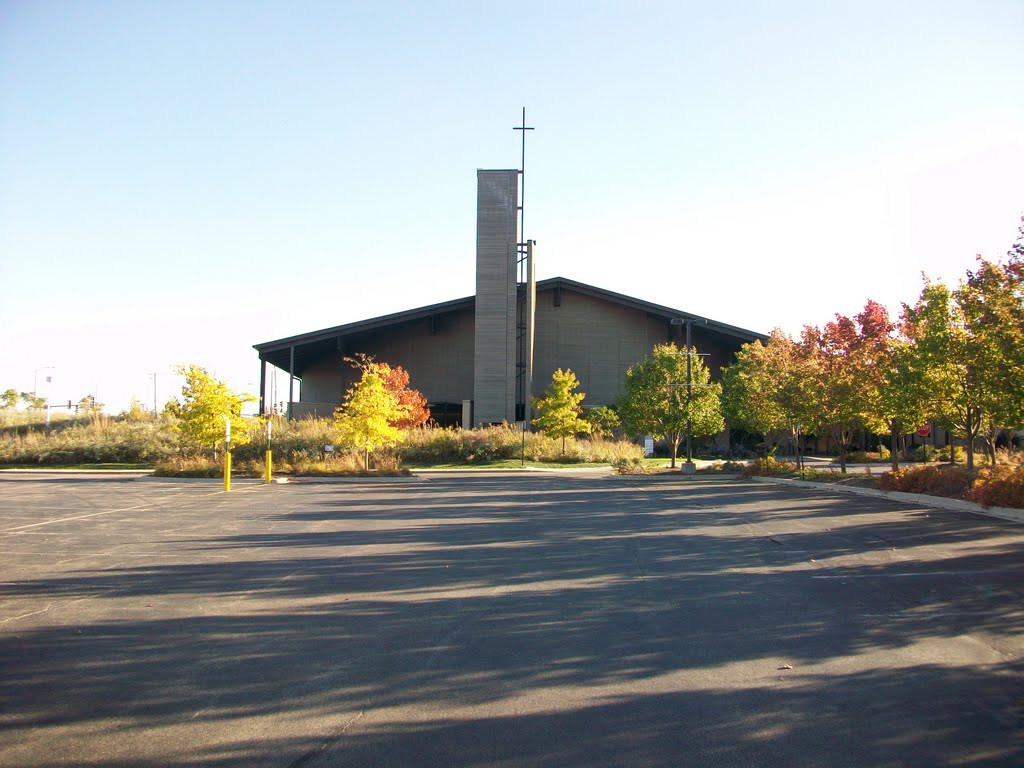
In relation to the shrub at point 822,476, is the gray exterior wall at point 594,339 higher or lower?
higher

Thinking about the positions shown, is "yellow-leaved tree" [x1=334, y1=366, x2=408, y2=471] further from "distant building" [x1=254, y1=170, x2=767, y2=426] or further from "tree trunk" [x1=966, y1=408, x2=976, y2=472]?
"distant building" [x1=254, y1=170, x2=767, y2=426]

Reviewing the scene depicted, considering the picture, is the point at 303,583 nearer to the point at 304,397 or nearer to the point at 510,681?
the point at 510,681

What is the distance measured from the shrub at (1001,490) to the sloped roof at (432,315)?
37.5 metres

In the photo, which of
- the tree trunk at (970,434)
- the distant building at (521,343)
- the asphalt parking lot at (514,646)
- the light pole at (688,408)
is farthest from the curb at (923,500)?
the distant building at (521,343)

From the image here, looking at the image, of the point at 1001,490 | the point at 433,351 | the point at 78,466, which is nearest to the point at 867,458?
the point at 1001,490

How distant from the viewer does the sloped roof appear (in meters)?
54.6

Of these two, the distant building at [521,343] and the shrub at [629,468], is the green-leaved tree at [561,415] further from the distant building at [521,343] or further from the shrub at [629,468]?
the shrub at [629,468]

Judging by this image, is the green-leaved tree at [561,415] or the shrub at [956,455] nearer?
the shrub at [956,455]

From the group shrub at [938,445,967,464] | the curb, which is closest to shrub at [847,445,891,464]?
shrub at [938,445,967,464]

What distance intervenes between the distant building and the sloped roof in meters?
0.07

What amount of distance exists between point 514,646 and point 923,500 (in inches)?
594

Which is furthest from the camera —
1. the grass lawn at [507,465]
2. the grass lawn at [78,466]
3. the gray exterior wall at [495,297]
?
the gray exterior wall at [495,297]

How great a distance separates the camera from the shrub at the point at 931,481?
18281mm

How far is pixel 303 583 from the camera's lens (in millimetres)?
9641
